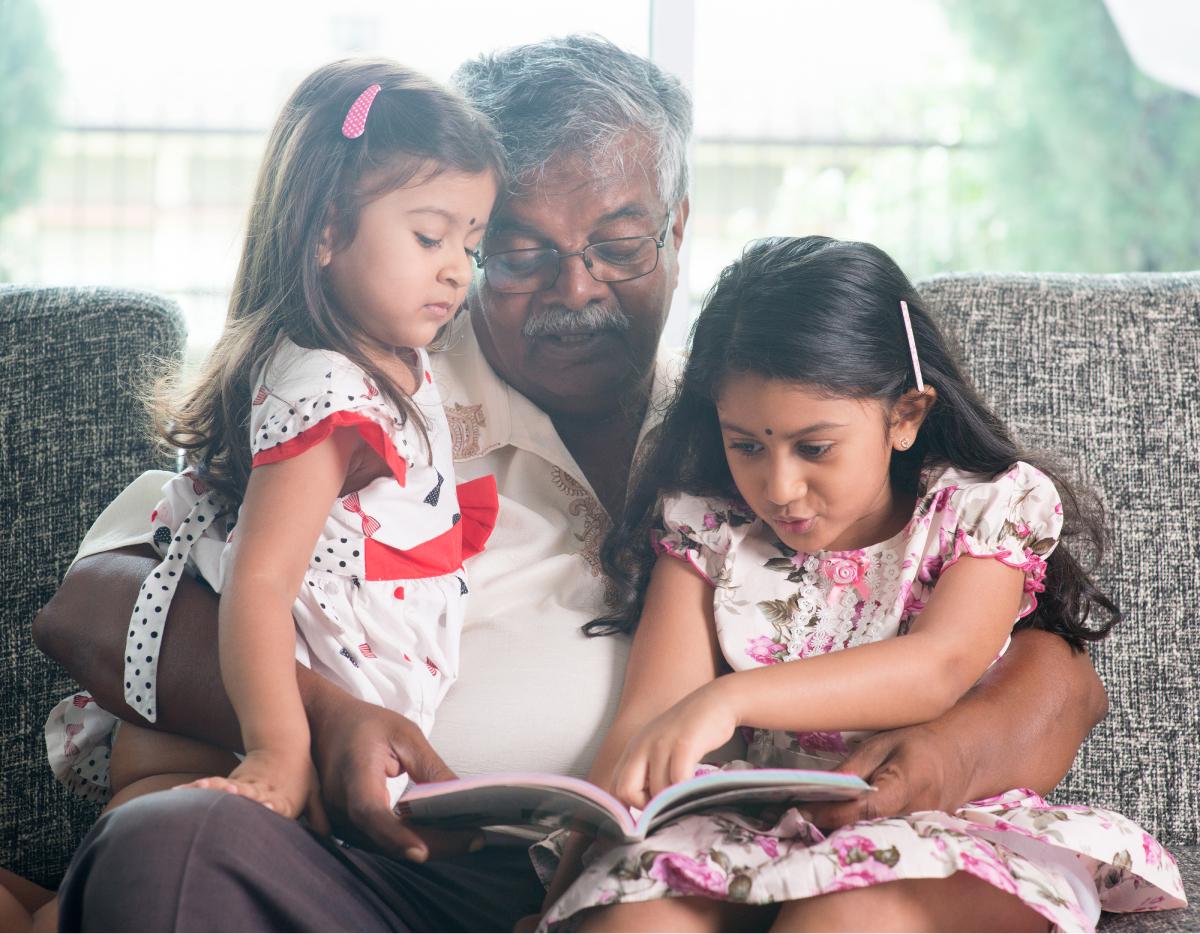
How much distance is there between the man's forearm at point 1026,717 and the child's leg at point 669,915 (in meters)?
0.26

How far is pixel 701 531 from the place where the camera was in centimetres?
137

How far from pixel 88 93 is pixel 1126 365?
11.7 ft

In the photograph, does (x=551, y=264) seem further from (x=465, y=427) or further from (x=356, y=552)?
(x=356, y=552)

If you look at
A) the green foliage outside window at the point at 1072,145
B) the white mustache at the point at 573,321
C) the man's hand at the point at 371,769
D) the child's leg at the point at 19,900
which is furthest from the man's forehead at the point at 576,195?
the green foliage outside window at the point at 1072,145

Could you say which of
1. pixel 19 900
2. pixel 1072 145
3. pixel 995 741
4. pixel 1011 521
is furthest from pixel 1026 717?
pixel 1072 145

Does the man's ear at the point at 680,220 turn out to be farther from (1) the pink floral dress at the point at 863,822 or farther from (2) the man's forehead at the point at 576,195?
(1) the pink floral dress at the point at 863,822

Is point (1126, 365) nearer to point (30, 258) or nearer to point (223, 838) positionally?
point (223, 838)

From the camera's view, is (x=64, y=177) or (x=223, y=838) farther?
(x=64, y=177)

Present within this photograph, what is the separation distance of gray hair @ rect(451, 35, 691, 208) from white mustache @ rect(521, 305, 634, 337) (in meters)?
0.16

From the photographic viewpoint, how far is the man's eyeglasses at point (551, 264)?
4.73 ft

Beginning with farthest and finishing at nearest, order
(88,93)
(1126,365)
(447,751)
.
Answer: (88,93) → (1126,365) → (447,751)

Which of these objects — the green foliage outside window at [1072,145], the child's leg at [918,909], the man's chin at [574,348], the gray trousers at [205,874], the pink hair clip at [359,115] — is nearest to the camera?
the gray trousers at [205,874]

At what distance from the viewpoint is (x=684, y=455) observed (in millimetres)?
1425

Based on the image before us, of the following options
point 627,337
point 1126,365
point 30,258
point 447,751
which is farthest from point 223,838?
point 30,258
